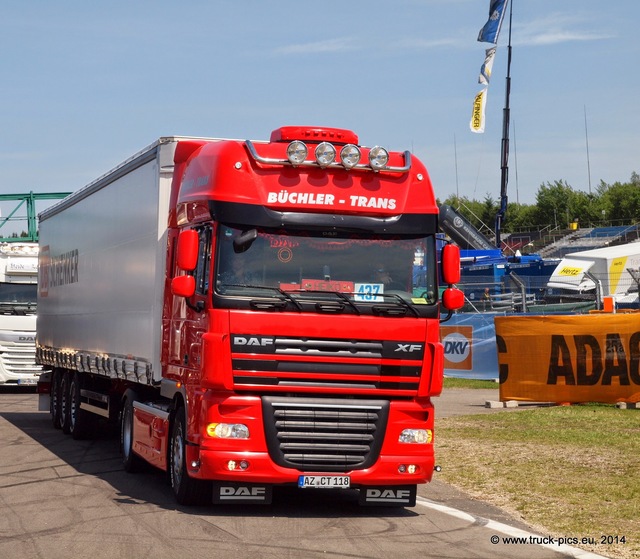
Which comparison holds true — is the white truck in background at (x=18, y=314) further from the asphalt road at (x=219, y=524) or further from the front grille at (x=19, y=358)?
the asphalt road at (x=219, y=524)

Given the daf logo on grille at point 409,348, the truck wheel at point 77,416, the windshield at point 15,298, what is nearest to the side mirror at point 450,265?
the daf logo on grille at point 409,348

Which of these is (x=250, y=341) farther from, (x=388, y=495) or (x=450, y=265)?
(x=450, y=265)

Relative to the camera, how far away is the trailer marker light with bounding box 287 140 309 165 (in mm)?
11000

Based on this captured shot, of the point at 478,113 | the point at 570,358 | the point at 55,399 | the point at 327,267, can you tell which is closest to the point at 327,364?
the point at 327,267

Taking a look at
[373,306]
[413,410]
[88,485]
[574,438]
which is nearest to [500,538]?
[413,410]

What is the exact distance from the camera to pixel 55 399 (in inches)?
807

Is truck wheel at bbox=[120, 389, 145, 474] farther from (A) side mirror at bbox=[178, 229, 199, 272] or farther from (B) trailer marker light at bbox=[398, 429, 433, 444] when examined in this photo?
(B) trailer marker light at bbox=[398, 429, 433, 444]

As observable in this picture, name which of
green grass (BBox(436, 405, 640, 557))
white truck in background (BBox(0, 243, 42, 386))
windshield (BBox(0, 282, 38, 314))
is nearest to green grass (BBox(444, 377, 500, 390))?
green grass (BBox(436, 405, 640, 557))

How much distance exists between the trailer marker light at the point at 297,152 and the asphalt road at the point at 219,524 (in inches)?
132

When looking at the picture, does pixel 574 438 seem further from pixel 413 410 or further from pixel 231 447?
pixel 231 447

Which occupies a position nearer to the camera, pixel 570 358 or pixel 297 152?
pixel 297 152

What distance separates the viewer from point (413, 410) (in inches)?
437

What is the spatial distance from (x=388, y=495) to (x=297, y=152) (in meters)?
3.41

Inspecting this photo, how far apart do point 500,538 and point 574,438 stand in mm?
7628
